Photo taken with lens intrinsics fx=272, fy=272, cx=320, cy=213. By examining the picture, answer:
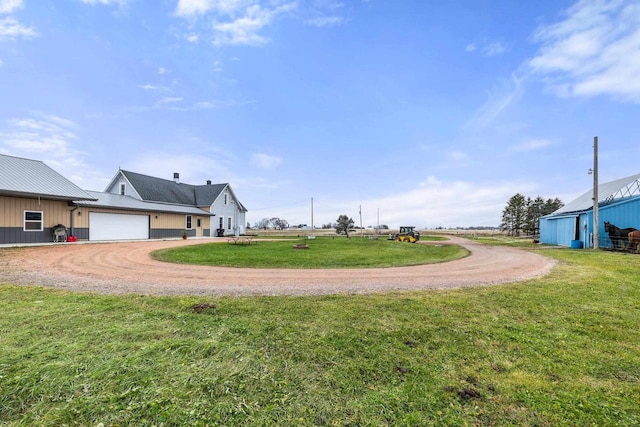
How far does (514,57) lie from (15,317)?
2218 cm

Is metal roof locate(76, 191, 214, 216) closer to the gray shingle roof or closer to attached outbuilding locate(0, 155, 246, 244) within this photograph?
attached outbuilding locate(0, 155, 246, 244)

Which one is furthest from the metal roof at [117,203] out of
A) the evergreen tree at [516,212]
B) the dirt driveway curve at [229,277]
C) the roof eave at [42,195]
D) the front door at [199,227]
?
the evergreen tree at [516,212]

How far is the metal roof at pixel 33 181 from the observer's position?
1675 cm

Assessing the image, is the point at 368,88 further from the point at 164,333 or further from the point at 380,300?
the point at 164,333

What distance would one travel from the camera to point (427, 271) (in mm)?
10016

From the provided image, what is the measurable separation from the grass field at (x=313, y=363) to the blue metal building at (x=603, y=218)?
71.0 feet

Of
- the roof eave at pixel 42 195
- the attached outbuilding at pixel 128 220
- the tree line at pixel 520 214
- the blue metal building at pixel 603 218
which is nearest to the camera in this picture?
the roof eave at pixel 42 195

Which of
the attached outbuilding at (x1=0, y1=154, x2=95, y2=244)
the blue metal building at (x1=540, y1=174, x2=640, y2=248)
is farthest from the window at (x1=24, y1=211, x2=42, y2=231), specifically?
the blue metal building at (x1=540, y1=174, x2=640, y2=248)

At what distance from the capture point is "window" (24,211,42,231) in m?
17.5

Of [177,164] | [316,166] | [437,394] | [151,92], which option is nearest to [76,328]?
[437,394]

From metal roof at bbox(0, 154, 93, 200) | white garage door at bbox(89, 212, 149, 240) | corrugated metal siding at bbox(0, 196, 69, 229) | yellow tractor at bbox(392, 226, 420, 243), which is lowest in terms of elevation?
yellow tractor at bbox(392, 226, 420, 243)

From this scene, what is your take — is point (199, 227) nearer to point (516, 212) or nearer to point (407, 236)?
point (407, 236)

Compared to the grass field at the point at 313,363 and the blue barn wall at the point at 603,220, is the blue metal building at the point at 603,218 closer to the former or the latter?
the blue barn wall at the point at 603,220

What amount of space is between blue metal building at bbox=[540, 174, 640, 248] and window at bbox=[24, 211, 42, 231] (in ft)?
129
